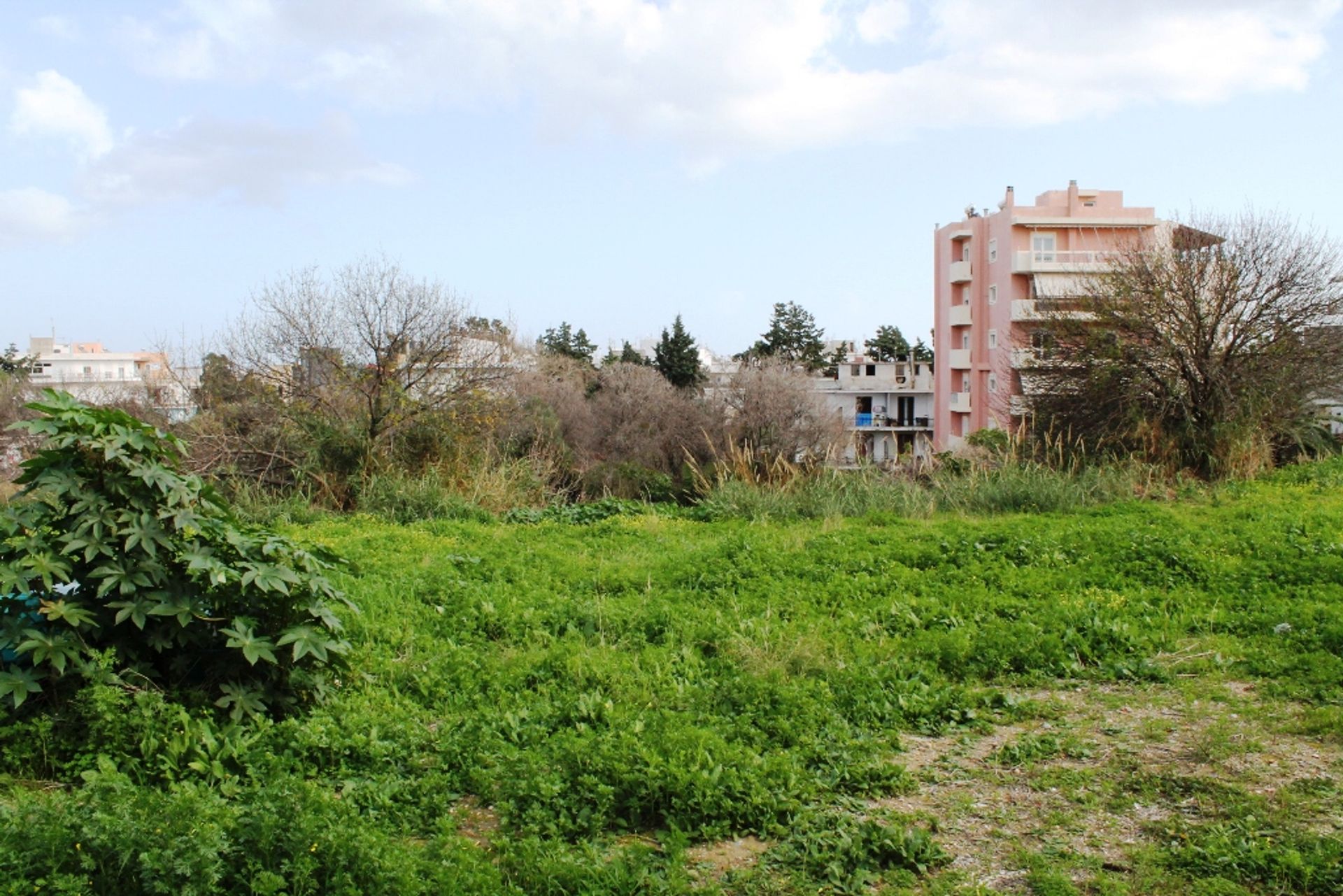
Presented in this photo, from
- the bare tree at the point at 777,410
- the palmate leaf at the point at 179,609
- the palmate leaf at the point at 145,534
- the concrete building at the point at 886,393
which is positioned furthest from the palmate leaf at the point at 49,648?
the concrete building at the point at 886,393

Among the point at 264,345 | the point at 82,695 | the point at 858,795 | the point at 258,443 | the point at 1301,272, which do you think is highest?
the point at 1301,272

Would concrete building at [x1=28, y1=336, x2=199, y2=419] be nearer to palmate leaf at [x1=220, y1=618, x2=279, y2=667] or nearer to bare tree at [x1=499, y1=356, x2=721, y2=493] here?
palmate leaf at [x1=220, y1=618, x2=279, y2=667]

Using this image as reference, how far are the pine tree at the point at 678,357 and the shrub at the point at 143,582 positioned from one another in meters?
40.5

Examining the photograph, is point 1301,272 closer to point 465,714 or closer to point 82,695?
point 465,714

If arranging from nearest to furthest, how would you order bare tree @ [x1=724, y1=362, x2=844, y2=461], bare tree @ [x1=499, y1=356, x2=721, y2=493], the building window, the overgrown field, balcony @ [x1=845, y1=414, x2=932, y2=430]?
the overgrown field < bare tree @ [x1=499, y1=356, x2=721, y2=493] < bare tree @ [x1=724, y1=362, x2=844, y2=461] < the building window < balcony @ [x1=845, y1=414, x2=932, y2=430]

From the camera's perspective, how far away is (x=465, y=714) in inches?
183

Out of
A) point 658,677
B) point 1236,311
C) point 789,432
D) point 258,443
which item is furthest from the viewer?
point 789,432

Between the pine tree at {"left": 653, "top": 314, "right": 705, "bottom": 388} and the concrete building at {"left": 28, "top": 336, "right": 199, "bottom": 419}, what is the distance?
20.4m

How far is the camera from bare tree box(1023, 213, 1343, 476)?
45.0 ft

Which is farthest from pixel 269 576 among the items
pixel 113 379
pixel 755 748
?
pixel 113 379

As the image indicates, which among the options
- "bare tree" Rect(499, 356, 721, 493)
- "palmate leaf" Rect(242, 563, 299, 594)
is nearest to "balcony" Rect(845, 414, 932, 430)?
"bare tree" Rect(499, 356, 721, 493)

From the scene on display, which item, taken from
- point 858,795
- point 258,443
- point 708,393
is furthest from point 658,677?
point 708,393

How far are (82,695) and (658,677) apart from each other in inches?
94.7

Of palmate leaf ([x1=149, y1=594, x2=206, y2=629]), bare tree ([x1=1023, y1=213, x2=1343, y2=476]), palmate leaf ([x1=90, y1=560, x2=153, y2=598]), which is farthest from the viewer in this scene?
bare tree ([x1=1023, y1=213, x2=1343, y2=476])
